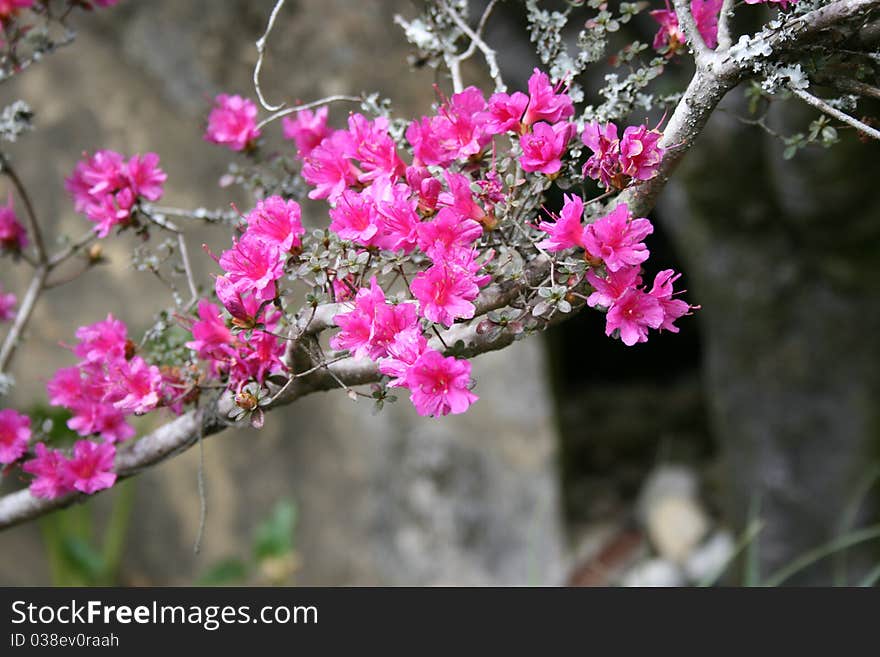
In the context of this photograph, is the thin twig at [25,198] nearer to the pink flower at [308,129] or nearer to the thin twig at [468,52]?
the pink flower at [308,129]

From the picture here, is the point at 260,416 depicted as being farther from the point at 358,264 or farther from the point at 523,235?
the point at 523,235

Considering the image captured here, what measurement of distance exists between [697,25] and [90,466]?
0.81 meters

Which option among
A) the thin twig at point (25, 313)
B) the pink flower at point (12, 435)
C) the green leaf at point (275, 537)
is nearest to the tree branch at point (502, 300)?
the pink flower at point (12, 435)

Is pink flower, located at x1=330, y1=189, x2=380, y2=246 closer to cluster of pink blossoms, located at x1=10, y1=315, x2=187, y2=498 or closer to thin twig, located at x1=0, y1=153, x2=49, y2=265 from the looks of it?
cluster of pink blossoms, located at x1=10, y1=315, x2=187, y2=498

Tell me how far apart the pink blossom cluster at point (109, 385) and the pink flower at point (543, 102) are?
0.46 metres

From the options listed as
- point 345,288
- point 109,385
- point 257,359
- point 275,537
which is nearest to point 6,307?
point 109,385

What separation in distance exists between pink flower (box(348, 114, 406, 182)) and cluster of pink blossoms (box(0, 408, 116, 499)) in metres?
0.43

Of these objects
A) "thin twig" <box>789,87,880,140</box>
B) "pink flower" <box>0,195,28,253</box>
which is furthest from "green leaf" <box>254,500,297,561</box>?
"thin twig" <box>789,87,880,140</box>

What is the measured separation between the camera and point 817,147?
1.96m

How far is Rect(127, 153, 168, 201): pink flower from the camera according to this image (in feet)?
3.68

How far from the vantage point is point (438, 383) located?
0.79 meters

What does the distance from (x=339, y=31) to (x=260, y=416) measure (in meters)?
1.81

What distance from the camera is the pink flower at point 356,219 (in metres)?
0.86
